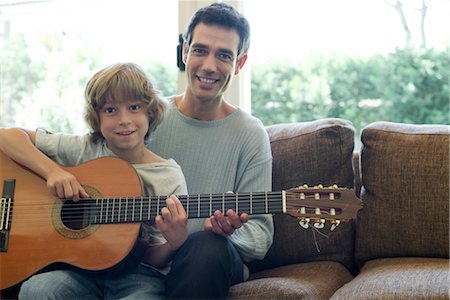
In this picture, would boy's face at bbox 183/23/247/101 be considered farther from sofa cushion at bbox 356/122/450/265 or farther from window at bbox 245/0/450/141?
window at bbox 245/0/450/141

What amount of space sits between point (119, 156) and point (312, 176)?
0.62 meters

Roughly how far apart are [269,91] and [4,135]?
1362mm

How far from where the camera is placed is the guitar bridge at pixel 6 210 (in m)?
1.69

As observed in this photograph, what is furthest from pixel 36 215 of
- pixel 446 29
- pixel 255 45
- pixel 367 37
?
pixel 446 29

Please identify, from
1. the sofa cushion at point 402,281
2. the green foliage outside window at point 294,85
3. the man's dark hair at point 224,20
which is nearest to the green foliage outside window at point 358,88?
the green foliage outside window at point 294,85

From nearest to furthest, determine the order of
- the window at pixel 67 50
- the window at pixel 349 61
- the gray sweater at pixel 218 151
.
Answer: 1. the gray sweater at pixel 218 151
2. the window at pixel 349 61
3. the window at pixel 67 50

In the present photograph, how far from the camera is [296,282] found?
5.51 feet

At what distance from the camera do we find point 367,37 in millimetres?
2709

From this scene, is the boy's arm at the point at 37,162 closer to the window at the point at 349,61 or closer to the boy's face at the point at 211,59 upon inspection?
the boy's face at the point at 211,59

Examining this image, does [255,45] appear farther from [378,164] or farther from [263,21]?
[378,164]

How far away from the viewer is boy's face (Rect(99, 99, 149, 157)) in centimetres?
175

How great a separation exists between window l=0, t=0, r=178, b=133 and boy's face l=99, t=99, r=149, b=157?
1.06 meters

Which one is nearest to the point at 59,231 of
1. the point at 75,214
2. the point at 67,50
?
the point at 75,214

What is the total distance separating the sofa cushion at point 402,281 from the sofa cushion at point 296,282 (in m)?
0.06
